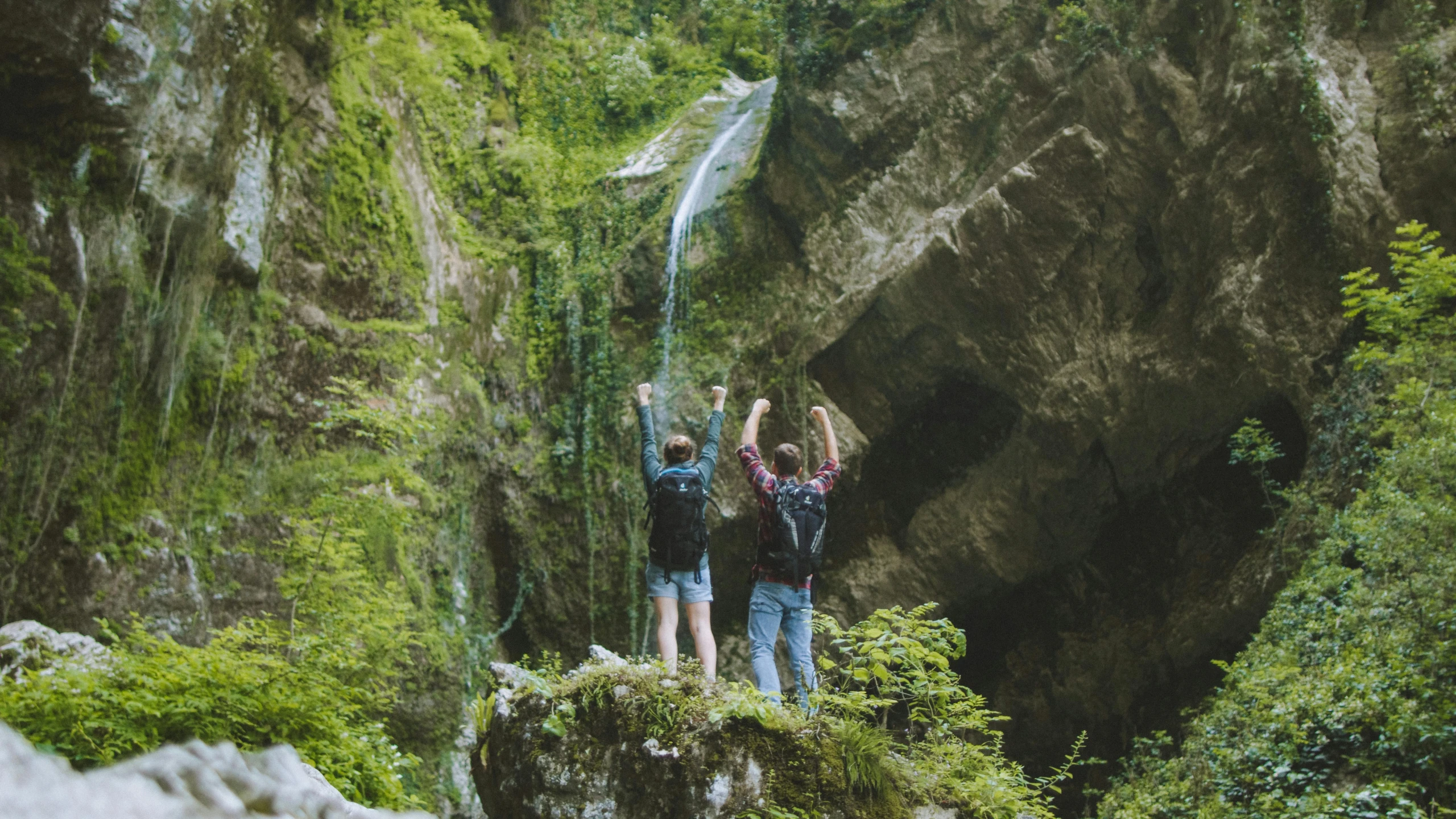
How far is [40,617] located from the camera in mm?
7211

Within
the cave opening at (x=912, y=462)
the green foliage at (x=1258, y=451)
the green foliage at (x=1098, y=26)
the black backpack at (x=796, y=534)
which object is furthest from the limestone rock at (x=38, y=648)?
the green foliage at (x=1098, y=26)

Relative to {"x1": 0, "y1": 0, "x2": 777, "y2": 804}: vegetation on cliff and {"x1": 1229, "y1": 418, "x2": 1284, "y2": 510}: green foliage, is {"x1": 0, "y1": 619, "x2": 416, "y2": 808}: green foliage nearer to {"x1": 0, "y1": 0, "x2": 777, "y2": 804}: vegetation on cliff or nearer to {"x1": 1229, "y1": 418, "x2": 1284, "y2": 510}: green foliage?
{"x1": 0, "y1": 0, "x2": 777, "y2": 804}: vegetation on cliff

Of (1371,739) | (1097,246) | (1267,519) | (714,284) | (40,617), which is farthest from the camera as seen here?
(714,284)

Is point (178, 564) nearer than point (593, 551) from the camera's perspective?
Yes

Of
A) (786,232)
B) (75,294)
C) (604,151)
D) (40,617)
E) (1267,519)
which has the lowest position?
(40,617)

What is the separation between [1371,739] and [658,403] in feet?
26.1

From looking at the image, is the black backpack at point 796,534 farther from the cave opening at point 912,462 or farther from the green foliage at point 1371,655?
the cave opening at point 912,462

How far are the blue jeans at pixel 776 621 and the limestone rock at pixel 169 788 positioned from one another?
3234mm

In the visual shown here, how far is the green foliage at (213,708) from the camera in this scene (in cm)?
388

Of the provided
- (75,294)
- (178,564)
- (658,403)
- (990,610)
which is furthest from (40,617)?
(990,610)

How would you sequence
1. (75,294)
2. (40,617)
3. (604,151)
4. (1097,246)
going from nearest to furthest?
(40,617), (75,294), (1097,246), (604,151)

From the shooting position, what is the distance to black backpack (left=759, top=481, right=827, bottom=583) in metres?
5.05

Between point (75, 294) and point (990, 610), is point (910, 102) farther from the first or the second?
point (75, 294)

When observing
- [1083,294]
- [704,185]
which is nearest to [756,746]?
[1083,294]
